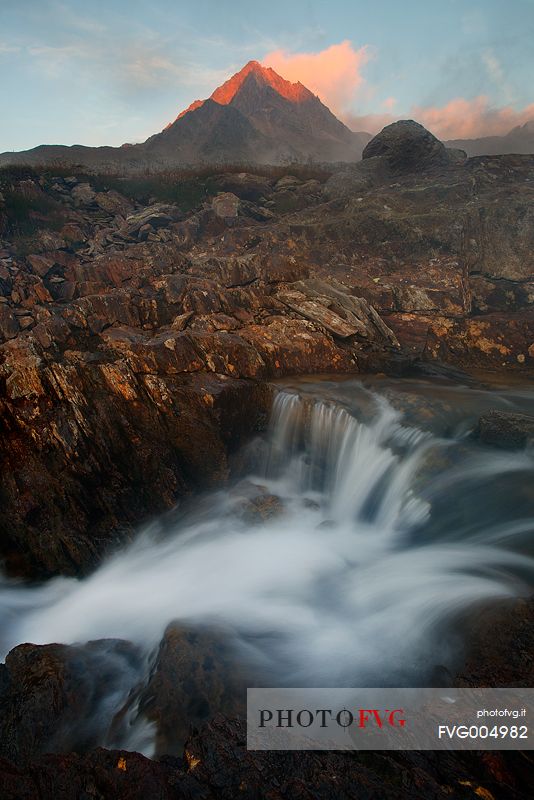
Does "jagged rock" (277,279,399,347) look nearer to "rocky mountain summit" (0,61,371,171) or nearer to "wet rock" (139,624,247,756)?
"wet rock" (139,624,247,756)

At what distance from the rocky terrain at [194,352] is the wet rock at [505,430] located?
0.23ft

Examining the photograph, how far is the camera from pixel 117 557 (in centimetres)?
927

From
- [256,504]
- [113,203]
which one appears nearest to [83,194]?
[113,203]

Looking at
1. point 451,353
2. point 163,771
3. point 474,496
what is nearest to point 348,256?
point 451,353

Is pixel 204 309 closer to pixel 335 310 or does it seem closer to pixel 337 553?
pixel 335 310

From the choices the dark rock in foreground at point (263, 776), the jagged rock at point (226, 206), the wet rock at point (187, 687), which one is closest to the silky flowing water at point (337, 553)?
the wet rock at point (187, 687)

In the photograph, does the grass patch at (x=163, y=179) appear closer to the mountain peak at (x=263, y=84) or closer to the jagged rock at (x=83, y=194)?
the jagged rock at (x=83, y=194)

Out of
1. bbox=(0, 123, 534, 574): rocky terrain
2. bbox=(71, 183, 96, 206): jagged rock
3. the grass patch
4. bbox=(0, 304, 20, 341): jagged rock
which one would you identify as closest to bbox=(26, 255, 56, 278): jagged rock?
bbox=(0, 123, 534, 574): rocky terrain

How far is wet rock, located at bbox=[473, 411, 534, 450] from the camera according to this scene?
979cm
